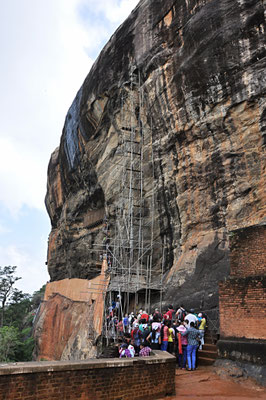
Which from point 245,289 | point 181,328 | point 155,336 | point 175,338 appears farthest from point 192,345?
point 245,289

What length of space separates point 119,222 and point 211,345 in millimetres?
10203

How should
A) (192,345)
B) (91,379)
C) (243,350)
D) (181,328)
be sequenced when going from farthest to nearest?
1. (181,328)
2. (192,345)
3. (243,350)
4. (91,379)

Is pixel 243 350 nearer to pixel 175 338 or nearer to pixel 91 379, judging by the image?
pixel 175 338

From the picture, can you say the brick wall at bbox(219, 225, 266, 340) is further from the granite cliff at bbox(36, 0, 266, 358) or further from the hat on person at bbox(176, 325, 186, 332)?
the granite cliff at bbox(36, 0, 266, 358)

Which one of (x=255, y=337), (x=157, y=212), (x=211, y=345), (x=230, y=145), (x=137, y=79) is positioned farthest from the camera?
(x=137, y=79)

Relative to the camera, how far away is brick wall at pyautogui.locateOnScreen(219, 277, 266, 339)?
670 cm

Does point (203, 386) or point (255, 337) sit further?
A: point (255, 337)

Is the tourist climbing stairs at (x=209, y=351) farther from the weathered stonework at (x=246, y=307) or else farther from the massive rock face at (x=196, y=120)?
the massive rock face at (x=196, y=120)

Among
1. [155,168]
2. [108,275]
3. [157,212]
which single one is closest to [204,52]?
[155,168]

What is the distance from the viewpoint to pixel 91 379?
476 cm

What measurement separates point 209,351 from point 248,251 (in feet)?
7.71

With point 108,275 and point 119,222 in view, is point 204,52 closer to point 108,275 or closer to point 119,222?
point 119,222

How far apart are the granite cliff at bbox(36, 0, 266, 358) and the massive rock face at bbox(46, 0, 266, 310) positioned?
0.12 feet

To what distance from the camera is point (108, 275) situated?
15.6 metres
